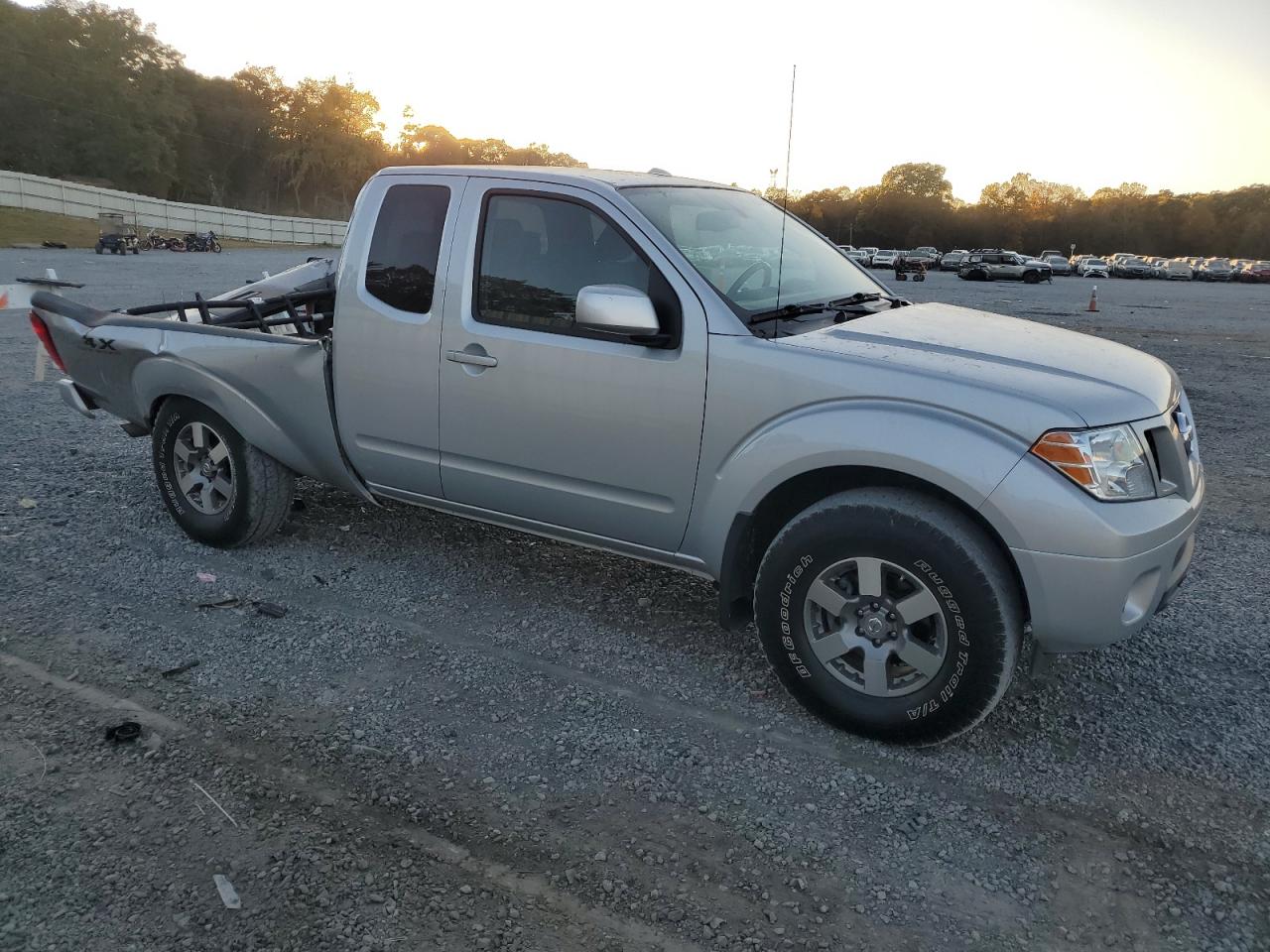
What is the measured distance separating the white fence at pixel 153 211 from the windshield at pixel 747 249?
56.8 m

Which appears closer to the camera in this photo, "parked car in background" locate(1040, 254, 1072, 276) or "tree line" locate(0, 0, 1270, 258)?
"parked car in background" locate(1040, 254, 1072, 276)

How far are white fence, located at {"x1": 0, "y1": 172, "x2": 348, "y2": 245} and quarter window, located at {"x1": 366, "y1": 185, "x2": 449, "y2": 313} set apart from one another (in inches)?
2222

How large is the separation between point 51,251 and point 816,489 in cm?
3792

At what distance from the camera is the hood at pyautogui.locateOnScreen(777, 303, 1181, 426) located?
315 centimetres

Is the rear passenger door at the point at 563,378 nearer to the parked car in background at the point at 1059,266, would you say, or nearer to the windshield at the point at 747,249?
the windshield at the point at 747,249

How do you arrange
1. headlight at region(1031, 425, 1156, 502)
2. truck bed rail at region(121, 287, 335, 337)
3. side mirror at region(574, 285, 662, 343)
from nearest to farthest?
headlight at region(1031, 425, 1156, 502) → side mirror at region(574, 285, 662, 343) → truck bed rail at region(121, 287, 335, 337)

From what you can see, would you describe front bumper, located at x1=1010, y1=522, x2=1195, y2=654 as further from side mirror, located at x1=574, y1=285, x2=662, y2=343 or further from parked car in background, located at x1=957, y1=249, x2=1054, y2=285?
parked car in background, located at x1=957, y1=249, x2=1054, y2=285

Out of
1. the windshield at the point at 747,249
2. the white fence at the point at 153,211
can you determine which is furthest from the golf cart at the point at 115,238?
the windshield at the point at 747,249

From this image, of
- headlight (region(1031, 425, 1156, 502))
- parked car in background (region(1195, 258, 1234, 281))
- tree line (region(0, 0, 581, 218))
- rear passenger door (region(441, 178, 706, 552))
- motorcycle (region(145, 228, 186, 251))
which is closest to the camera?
headlight (region(1031, 425, 1156, 502))

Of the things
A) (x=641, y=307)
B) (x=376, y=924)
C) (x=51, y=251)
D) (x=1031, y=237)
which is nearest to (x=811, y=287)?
(x=641, y=307)

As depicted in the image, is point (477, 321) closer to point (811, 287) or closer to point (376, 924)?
point (811, 287)

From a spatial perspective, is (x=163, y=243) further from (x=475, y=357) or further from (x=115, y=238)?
(x=475, y=357)

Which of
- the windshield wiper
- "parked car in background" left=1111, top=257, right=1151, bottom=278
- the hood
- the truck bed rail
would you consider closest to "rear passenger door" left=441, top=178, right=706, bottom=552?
the windshield wiper

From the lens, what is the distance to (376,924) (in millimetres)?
2506
